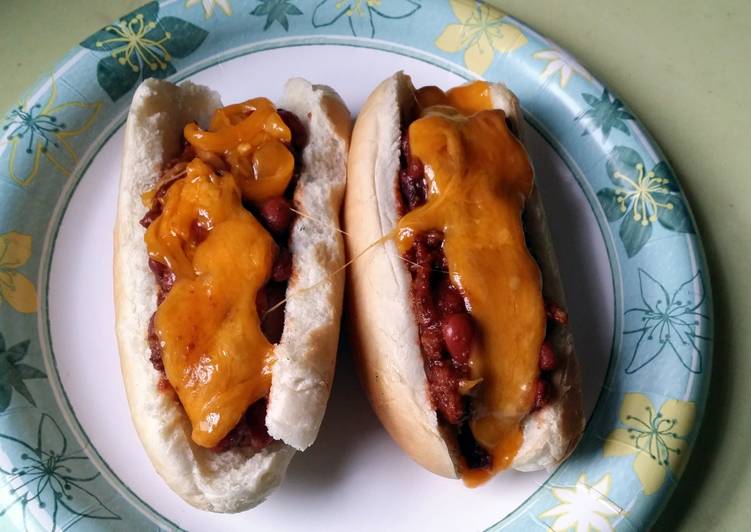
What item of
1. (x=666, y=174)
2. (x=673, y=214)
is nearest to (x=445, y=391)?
(x=673, y=214)

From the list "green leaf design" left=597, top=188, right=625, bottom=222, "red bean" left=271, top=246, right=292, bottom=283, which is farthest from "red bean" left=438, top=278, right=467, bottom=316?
"green leaf design" left=597, top=188, right=625, bottom=222

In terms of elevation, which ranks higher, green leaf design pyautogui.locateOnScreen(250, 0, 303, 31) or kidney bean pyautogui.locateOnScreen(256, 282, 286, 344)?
green leaf design pyautogui.locateOnScreen(250, 0, 303, 31)

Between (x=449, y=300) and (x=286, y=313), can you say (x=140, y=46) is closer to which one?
(x=286, y=313)

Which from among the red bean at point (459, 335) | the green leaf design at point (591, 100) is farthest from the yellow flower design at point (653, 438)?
the green leaf design at point (591, 100)

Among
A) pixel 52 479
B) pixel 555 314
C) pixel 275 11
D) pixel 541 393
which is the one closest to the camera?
pixel 541 393

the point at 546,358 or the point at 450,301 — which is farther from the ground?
the point at 450,301

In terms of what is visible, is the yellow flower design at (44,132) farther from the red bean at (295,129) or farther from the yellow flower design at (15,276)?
the red bean at (295,129)

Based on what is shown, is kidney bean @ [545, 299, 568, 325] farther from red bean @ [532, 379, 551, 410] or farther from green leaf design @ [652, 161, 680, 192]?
green leaf design @ [652, 161, 680, 192]
